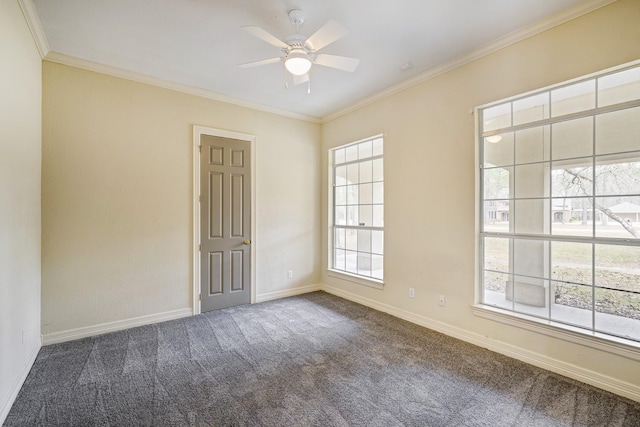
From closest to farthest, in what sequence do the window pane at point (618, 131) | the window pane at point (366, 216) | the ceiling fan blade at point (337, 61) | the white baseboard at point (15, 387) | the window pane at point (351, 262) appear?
1. the white baseboard at point (15, 387)
2. the window pane at point (618, 131)
3. the ceiling fan blade at point (337, 61)
4. the window pane at point (366, 216)
5. the window pane at point (351, 262)

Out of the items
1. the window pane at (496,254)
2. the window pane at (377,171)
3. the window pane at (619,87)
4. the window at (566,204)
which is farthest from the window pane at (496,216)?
the window pane at (377,171)

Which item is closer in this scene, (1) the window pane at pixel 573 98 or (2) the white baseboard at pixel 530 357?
(2) the white baseboard at pixel 530 357

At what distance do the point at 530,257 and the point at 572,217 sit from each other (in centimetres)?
49

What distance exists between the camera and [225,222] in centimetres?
406

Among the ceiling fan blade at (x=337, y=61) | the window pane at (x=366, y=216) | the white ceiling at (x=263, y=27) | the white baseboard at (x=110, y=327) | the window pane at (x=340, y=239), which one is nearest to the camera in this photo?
the white ceiling at (x=263, y=27)

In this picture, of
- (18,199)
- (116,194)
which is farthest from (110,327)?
(18,199)

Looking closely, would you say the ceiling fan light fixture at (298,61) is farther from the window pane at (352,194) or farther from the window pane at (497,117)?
the window pane at (352,194)

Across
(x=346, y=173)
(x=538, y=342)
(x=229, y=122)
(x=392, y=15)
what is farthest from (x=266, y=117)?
(x=538, y=342)

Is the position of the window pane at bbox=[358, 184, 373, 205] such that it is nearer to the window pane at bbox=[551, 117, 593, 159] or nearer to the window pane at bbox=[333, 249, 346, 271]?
the window pane at bbox=[333, 249, 346, 271]

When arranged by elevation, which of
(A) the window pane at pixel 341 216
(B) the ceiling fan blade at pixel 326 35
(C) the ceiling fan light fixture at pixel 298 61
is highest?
(B) the ceiling fan blade at pixel 326 35

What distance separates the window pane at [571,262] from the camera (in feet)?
7.81

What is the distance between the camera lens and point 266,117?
4.47 m

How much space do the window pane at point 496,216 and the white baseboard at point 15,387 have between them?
4.12 meters

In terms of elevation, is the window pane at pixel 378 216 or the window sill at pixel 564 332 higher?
the window pane at pixel 378 216
